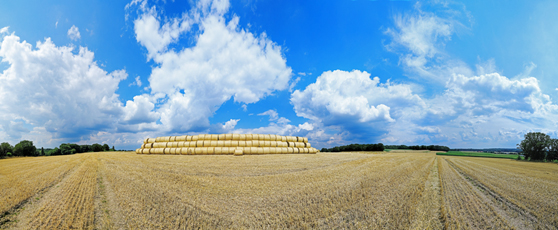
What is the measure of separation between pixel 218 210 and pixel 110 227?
74.0 inches

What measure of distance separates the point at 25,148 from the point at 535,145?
52254 mm

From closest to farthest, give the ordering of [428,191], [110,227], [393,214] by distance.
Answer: [110,227] < [393,214] < [428,191]

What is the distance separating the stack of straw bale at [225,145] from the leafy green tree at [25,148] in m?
9.77

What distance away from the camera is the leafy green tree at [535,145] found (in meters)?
19.0

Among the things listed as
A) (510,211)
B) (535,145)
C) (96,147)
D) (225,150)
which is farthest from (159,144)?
(535,145)

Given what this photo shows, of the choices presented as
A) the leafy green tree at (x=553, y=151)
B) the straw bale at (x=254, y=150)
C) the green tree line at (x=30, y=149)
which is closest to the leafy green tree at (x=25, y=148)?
the green tree line at (x=30, y=149)

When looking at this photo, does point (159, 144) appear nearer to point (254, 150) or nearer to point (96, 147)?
point (254, 150)

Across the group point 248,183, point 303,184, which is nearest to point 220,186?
point 248,183

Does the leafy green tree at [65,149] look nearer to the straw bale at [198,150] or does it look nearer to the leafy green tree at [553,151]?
the straw bale at [198,150]

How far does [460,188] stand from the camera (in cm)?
663

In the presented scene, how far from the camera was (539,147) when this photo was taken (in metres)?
19.3

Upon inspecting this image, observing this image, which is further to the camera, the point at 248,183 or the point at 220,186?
the point at 248,183

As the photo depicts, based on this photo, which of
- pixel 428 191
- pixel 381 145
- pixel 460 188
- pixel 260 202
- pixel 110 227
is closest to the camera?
pixel 110 227

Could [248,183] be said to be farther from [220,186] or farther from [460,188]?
[460,188]
